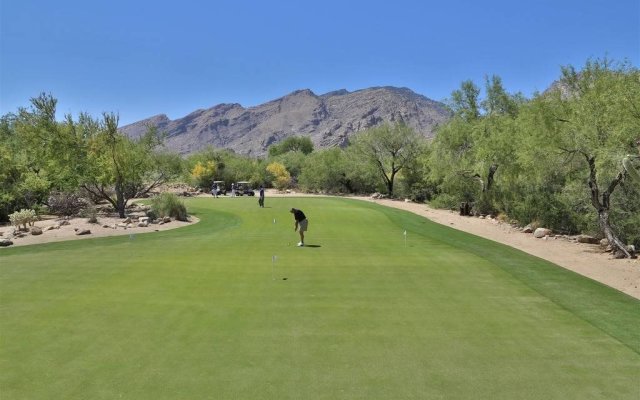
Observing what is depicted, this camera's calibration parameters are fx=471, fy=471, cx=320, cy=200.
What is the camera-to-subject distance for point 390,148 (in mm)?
65938

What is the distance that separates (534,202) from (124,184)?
3194 cm

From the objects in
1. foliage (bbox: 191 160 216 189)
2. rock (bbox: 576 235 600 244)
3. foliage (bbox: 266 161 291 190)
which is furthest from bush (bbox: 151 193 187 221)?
foliage (bbox: 191 160 216 189)

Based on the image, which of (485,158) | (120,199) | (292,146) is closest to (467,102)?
(485,158)

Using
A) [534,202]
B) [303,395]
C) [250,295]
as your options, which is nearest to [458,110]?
[534,202]

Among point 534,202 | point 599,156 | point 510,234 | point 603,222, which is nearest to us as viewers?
point 599,156

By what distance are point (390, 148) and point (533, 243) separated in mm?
40298

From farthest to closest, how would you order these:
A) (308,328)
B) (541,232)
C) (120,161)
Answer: (120,161) → (541,232) → (308,328)

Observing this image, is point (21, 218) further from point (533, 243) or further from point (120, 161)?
point (533, 243)

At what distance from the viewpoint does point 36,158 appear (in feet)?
129

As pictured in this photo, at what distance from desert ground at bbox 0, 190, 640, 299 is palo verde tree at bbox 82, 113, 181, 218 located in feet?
11.4

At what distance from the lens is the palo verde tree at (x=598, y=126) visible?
706 inches

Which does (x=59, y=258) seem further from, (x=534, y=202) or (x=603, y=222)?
(x=534, y=202)

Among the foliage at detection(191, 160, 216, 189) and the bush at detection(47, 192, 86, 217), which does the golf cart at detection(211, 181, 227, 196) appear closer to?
the foliage at detection(191, 160, 216, 189)

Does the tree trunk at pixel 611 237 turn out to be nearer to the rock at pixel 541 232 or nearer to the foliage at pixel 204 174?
the rock at pixel 541 232
